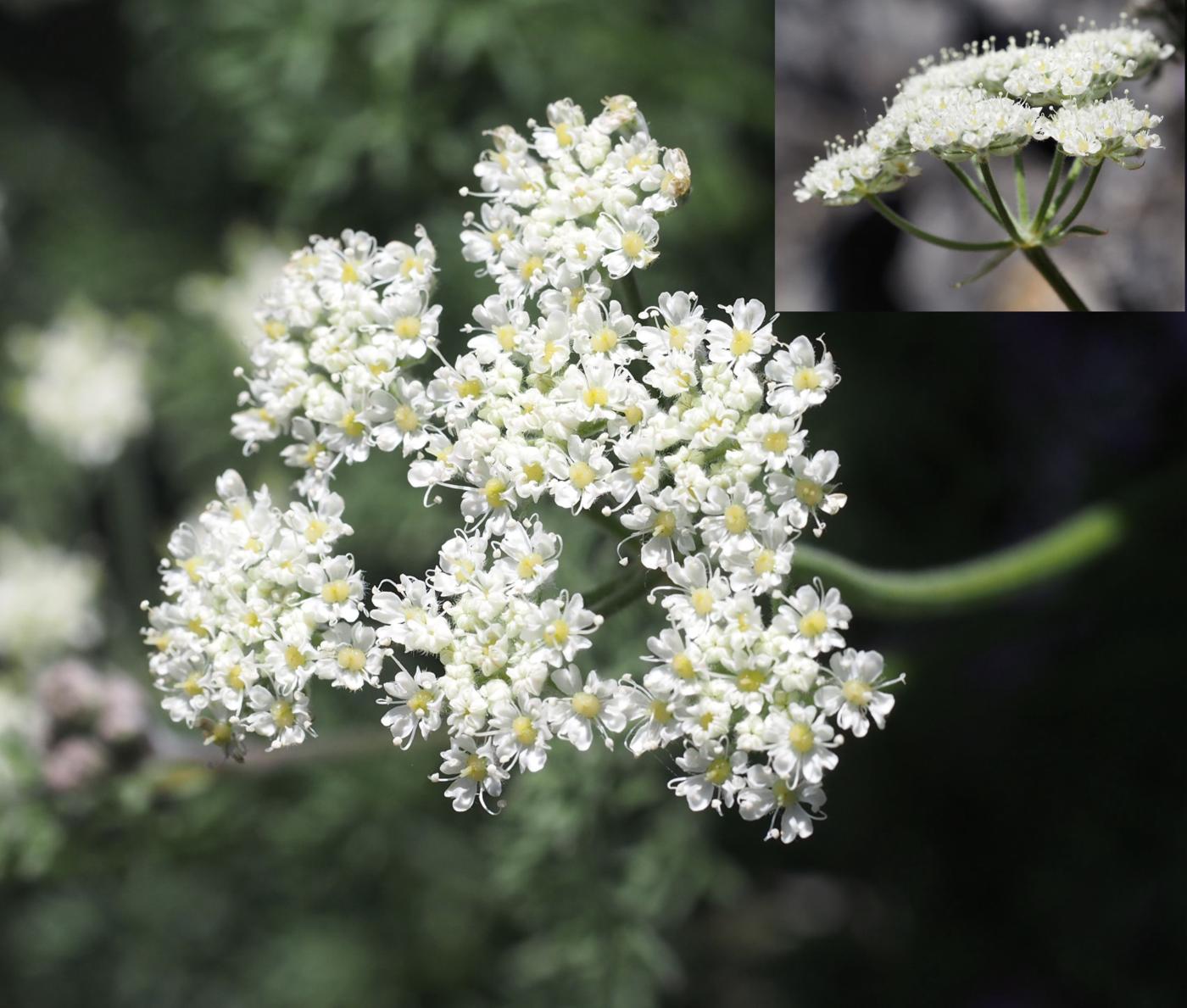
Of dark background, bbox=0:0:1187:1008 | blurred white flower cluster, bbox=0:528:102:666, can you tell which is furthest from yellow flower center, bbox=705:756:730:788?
blurred white flower cluster, bbox=0:528:102:666

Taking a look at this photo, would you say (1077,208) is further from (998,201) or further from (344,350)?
(344,350)

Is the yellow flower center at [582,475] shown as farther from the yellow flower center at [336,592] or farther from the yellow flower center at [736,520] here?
the yellow flower center at [336,592]

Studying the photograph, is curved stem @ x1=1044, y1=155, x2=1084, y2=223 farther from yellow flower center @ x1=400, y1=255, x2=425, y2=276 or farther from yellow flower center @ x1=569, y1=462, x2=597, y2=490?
yellow flower center @ x1=400, y1=255, x2=425, y2=276

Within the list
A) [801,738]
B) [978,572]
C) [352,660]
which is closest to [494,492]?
[352,660]

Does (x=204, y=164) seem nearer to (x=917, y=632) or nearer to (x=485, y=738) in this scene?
(x=917, y=632)

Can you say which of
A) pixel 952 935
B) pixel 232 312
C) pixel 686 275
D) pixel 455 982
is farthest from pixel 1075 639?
pixel 232 312

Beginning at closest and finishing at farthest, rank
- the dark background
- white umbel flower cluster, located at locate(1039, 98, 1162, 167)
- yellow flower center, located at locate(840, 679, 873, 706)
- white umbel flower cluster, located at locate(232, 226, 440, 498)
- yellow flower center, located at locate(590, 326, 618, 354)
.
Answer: white umbel flower cluster, located at locate(1039, 98, 1162, 167) < yellow flower center, located at locate(840, 679, 873, 706) < yellow flower center, located at locate(590, 326, 618, 354) < white umbel flower cluster, located at locate(232, 226, 440, 498) < the dark background

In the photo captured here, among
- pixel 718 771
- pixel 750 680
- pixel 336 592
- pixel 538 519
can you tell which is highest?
pixel 538 519
